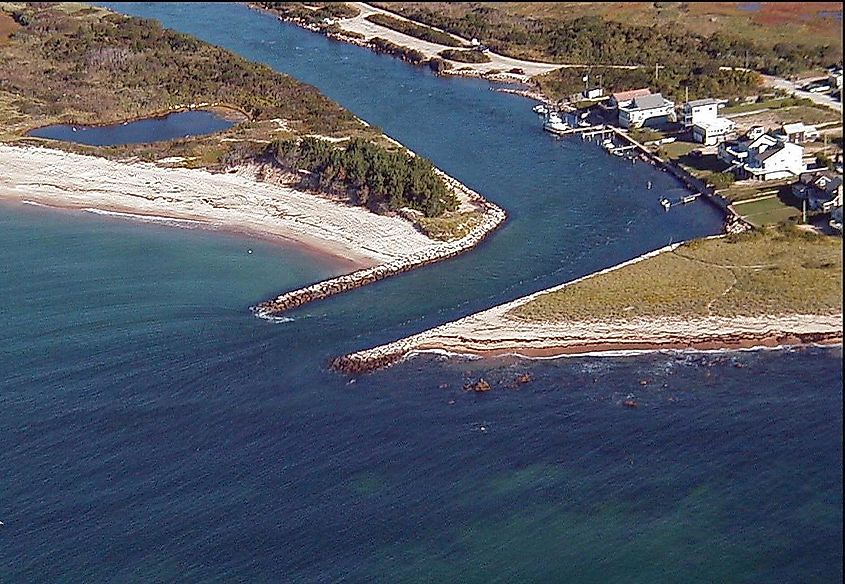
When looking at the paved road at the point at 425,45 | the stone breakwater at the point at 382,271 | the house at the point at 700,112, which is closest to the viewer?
the stone breakwater at the point at 382,271

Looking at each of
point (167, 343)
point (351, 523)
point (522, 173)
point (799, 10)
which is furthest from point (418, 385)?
point (799, 10)

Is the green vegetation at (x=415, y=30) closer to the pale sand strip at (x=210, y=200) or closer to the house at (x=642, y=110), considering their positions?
the house at (x=642, y=110)

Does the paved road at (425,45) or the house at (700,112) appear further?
the paved road at (425,45)

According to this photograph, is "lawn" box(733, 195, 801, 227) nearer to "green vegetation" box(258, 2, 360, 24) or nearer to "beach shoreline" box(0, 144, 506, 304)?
"beach shoreline" box(0, 144, 506, 304)

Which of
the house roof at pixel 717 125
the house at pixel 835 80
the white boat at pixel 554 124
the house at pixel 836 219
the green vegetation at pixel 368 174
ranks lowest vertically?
the green vegetation at pixel 368 174

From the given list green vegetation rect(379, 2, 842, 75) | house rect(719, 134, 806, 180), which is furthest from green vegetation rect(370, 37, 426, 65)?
house rect(719, 134, 806, 180)

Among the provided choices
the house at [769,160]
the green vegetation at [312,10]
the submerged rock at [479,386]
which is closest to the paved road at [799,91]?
the house at [769,160]

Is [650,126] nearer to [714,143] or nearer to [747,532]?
[714,143]
